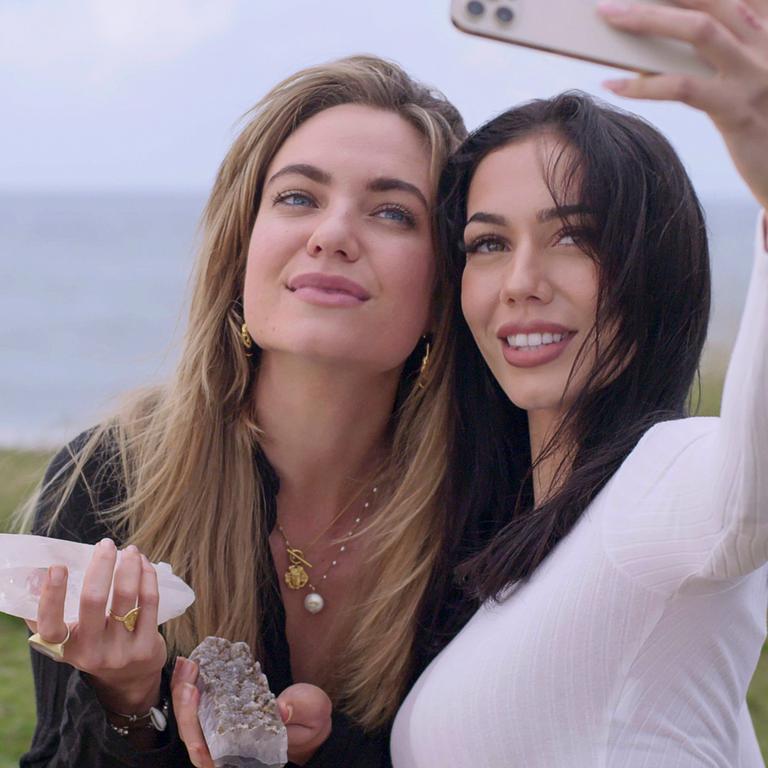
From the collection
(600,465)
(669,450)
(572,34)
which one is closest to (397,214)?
(600,465)

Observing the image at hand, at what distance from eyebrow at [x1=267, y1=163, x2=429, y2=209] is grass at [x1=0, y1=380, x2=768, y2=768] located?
56.8 inches

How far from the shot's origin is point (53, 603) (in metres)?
2.03

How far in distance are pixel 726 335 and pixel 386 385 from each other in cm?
243

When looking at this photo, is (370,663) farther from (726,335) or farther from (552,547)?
(726,335)

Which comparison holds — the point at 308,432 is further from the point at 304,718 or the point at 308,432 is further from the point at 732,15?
the point at 732,15

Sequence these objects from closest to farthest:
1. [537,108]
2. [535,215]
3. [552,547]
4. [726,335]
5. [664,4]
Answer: [664,4], [552,547], [535,215], [537,108], [726,335]

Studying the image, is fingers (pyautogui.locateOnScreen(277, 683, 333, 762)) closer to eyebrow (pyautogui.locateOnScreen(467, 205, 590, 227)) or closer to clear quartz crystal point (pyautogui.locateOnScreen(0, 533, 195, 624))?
clear quartz crystal point (pyautogui.locateOnScreen(0, 533, 195, 624))

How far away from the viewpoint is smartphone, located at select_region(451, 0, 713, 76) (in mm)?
1360

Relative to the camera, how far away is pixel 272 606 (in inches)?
111

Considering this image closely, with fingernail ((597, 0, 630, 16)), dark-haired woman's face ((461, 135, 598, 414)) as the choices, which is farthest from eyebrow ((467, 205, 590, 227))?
fingernail ((597, 0, 630, 16))

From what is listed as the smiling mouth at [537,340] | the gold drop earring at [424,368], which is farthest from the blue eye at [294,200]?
the smiling mouth at [537,340]

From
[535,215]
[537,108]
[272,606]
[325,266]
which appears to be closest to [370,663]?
[272,606]

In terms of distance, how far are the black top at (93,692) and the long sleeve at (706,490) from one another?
790 millimetres

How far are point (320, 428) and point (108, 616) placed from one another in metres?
0.92
